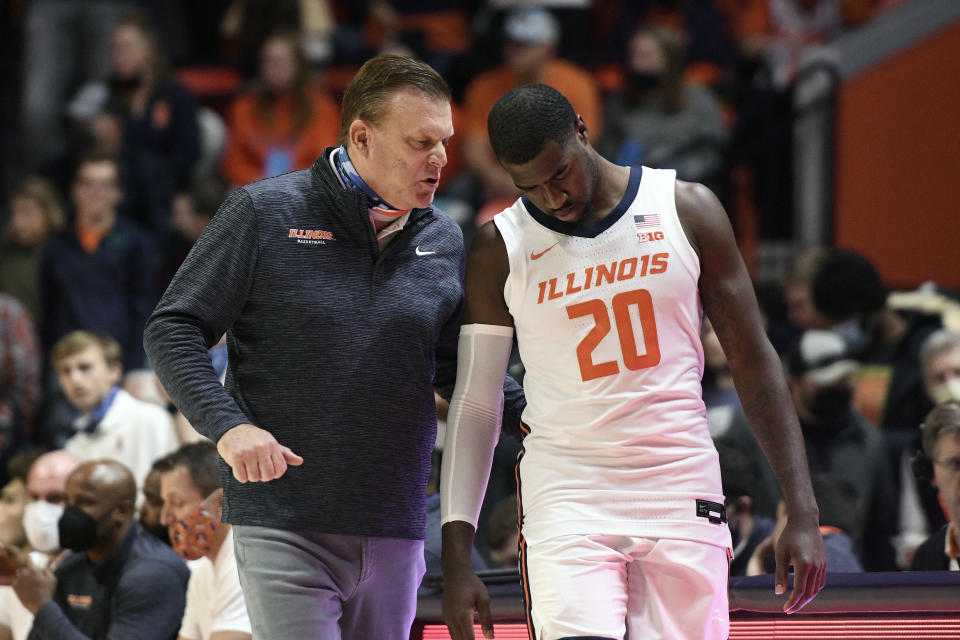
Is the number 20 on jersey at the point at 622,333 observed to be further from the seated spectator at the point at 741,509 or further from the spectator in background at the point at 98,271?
the spectator in background at the point at 98,271

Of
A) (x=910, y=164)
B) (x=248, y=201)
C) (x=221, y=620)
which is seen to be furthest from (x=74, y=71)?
(x=248, y=201)

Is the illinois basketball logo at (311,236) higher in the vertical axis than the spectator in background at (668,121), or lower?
lower

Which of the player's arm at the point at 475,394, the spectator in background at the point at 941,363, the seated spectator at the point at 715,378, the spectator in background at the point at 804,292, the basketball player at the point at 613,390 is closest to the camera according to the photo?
the basketball player at the point at 613,390

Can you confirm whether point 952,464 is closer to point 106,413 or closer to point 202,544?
point 202,544

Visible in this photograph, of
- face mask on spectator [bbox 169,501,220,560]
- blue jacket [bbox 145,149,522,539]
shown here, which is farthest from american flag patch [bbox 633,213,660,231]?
face mask on spectator [bbox 169,501,220,560]

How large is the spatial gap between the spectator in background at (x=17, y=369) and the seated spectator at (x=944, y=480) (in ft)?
17.6

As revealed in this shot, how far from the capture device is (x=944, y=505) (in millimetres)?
4559

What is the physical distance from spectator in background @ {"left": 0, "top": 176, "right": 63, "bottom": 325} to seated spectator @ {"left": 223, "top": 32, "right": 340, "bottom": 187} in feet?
4.28

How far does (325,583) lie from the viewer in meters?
3.23

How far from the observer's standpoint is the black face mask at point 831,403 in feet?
20.4

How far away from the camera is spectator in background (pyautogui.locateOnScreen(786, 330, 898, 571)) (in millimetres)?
5809

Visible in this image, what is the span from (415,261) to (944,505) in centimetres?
208

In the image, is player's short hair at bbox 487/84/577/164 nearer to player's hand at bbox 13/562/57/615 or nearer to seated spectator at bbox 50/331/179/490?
player's hand at bbox 13/562/57/615

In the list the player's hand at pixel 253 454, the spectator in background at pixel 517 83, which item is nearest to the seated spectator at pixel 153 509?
the player's hand at pixel 253 454
